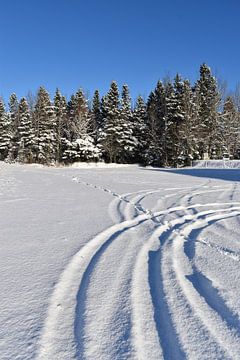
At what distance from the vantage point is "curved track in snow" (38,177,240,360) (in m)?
A: 2.02

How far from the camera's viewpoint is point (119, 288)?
9.41ft

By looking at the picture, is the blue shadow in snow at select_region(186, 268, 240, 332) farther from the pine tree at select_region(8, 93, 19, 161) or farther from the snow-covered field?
the pine tree at select_region(8, 93, 19, 161)

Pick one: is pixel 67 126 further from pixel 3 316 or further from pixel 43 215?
pixel 3 316

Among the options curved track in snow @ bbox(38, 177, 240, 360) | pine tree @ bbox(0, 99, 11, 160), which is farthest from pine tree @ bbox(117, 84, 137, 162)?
curved track in snow @ bbox(38, 177, 240, 360)

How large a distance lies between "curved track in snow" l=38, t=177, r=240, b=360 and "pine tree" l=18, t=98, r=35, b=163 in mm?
35675

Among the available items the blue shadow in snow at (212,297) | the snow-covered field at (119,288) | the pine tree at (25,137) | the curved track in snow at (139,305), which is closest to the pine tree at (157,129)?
the pine tree at (25,137)

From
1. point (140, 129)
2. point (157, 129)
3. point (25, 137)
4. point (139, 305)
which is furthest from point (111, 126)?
point (139, 305)

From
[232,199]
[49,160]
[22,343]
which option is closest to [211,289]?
[22,343]

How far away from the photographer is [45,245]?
13.5 ft

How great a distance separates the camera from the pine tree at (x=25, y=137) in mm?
37969

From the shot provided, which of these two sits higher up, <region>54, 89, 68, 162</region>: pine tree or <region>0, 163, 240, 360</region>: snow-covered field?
<region>54, 89, 68, 162</region>: pine tree

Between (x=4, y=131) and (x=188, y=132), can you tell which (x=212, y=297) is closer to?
(x=188, y=132)

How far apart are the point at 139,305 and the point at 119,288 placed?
1.18 ft

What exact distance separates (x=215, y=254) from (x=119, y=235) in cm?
147
